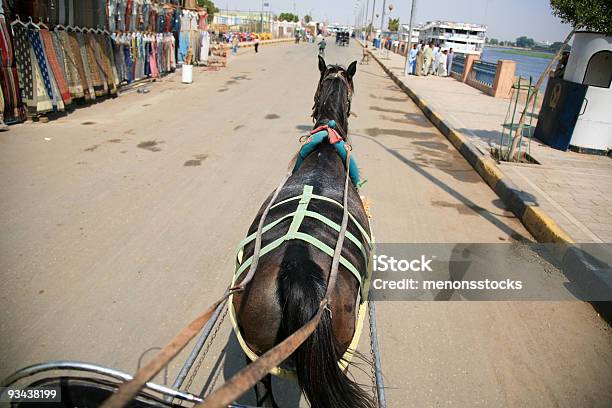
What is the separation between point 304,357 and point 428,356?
1701mm

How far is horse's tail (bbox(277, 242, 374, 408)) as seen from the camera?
5.35ft

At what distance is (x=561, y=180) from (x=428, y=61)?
59.8 feet

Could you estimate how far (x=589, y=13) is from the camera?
19.7ft

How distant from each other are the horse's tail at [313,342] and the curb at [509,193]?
Answer: 13.2ft

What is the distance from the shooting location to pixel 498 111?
13.0 m

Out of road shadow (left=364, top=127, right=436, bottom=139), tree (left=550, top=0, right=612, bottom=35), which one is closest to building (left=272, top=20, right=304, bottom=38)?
road shadow (left=364, top=127, right=436, bottom=139)

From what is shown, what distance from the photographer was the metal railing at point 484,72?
56.2 ft

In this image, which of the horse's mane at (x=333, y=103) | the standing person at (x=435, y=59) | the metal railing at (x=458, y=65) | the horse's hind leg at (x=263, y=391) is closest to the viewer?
the horse's hind leg at (x=263, y=391)

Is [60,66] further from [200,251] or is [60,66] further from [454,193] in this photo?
[454,193]

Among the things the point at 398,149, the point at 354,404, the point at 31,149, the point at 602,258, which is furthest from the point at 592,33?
the point at 31,149

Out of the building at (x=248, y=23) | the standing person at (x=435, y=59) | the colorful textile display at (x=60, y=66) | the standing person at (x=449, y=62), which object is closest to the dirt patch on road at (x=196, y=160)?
the colorful textile display at (x=60, y=66)

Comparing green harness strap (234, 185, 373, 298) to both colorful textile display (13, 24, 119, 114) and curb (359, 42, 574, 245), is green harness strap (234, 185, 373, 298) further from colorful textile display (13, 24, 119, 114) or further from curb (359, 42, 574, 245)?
colorful textile display (13, 24, 119, 114)

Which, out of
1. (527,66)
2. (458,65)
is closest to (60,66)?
(458,65)

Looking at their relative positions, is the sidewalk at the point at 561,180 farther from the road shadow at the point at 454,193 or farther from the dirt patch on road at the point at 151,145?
the dirt patch on road at the point at 151,145
